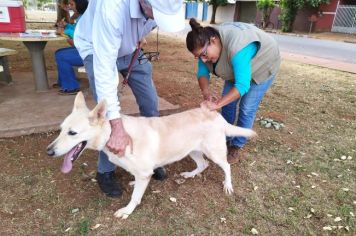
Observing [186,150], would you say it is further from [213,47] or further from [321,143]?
[321,143]

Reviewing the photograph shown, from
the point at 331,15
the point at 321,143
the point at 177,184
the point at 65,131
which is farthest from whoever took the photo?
the point at 331,15

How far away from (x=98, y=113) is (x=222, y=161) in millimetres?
1456

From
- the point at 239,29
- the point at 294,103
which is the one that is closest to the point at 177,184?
the point at 239,29

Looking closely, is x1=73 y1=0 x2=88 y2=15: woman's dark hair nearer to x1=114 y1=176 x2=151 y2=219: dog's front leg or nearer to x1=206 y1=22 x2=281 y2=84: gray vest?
x1=206 y1=22 x2=281 y2=84: gray vest

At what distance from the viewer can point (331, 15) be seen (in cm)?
2589

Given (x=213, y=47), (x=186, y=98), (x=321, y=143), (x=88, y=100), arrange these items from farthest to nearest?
1. (x=186, y=98)
2. (x=88, y=100)
3. (x=321, y=143)
4. (x=213, y=47)

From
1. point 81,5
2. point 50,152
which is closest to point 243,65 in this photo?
point 50,152

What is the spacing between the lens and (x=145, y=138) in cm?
284

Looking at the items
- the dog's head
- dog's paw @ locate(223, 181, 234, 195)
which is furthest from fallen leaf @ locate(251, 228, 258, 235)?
the dog's head

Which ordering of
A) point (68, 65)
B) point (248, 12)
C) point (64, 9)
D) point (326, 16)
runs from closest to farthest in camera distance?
point (68, 65), point (64, 9), point (326, 16), point (248, 12)

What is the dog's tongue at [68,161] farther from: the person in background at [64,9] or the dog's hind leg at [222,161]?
the person in background at [64,9]

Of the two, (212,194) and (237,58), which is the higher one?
(237,58)

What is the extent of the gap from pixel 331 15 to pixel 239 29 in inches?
1049

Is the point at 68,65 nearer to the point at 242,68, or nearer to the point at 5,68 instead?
the point at 5,68
